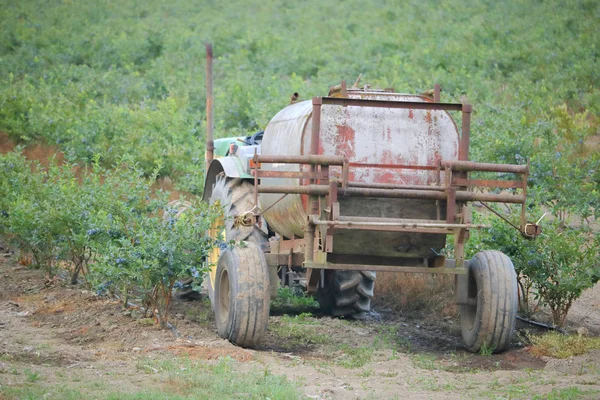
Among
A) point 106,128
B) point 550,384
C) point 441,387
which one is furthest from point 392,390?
point 106,128

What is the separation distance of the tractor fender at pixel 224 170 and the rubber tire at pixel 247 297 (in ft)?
5.02

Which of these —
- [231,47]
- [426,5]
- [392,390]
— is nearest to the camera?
[392,390]

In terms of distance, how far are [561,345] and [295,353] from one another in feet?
7.97

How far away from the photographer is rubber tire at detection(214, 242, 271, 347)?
25.5ft

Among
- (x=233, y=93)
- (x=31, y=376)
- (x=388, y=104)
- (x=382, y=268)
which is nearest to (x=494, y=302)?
(x=382, y=268)

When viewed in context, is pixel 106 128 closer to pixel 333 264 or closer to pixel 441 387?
pixel 333 264

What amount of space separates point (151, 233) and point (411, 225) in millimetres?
2497

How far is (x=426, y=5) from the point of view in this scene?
Result: 29.5m

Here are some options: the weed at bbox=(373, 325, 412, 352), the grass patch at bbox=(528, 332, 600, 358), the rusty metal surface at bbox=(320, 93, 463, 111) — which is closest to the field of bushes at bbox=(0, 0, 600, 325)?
the grass patch at bbox=(528, 332, 600, 358)

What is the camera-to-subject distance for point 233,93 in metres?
19.4

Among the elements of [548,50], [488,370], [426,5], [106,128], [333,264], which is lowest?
[488,370]

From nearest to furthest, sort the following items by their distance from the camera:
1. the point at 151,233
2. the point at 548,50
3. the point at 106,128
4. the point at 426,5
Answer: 1. the point at 151,233
2. the point at 106,128
3. the point at 548,50
4. the point at 426,5

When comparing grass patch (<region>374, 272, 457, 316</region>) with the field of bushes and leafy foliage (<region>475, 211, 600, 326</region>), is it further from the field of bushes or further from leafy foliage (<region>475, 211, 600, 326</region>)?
leafy foliage (<region>475, 211, 600, 326</region>)

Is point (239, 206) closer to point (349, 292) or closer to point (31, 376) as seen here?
point (349, 292)
